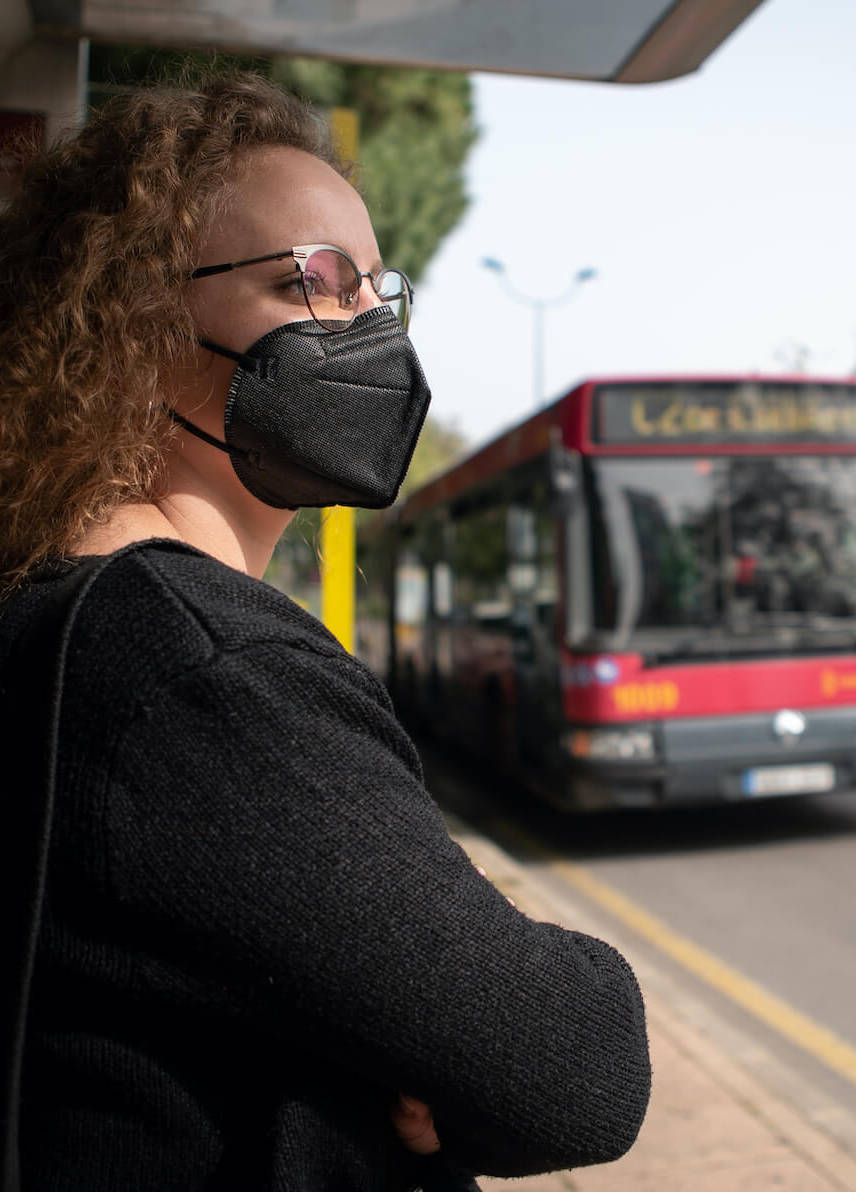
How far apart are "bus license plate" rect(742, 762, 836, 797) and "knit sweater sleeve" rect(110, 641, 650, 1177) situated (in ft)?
21.9

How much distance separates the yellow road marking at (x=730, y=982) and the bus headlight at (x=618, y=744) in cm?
76

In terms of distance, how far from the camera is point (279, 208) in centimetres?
135

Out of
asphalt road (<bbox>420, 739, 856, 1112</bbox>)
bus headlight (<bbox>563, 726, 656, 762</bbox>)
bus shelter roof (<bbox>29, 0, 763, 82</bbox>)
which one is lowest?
asphalt road (<bbox>420, 739, 856, 1112</bbox>)

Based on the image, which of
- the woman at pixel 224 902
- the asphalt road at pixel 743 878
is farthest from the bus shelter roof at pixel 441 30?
the asphalt road at pixel 743 878

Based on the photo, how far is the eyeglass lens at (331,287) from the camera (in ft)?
4.41

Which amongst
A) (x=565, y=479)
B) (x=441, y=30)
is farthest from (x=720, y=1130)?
(x=565, y=479)

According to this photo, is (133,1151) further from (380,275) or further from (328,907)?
(380,275)

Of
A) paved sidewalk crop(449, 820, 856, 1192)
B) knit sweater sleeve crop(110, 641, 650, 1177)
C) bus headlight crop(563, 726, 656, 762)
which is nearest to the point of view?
knit sweater sleeve crop(110, 641, 650, 1177)

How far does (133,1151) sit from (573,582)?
646 cm

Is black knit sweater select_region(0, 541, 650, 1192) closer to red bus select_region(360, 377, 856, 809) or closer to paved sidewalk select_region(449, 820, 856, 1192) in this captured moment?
paved sidewalk select_region(449, 820, 856, 1192)

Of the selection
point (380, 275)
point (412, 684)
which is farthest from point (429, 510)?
point (380, 275)

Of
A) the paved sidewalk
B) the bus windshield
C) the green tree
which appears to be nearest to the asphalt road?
the paved sidewalk

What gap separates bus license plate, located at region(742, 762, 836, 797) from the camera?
7.42 m

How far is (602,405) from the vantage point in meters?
7.34
